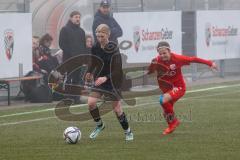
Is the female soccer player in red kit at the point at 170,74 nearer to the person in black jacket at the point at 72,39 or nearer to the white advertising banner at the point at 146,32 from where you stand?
the person in black jacket at the point at 72,39

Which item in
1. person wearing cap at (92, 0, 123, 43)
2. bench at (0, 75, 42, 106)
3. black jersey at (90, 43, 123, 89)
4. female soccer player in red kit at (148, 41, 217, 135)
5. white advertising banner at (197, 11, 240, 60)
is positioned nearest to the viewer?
black jersey at (90, 43, 123, 89)

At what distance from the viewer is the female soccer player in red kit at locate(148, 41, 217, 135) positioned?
47.9ft

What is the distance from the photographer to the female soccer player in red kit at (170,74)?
47.9 feet

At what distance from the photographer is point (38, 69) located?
71.3 feet

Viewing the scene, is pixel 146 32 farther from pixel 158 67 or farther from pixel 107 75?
pixel 107 75

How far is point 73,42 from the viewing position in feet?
69.3

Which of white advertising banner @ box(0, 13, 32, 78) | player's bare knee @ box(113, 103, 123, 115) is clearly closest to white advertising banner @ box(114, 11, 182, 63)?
white advertising banner @ box(0, 13, 32, 78)

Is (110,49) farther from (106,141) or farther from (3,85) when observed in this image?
(3,85)

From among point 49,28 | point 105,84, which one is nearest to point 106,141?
point 105,84

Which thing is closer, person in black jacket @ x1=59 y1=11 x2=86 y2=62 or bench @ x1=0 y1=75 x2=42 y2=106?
bench @ x1=0 y1=75 x2=42 y2=106

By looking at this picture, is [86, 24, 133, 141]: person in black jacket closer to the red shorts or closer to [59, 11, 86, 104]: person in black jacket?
the red shorts

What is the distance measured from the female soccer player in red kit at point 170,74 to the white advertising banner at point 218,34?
43.8 feet

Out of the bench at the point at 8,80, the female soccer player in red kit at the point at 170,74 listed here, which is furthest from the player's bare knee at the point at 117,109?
the bench at the point at 8,80

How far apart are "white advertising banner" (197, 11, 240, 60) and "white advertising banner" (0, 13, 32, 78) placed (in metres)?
8.30
